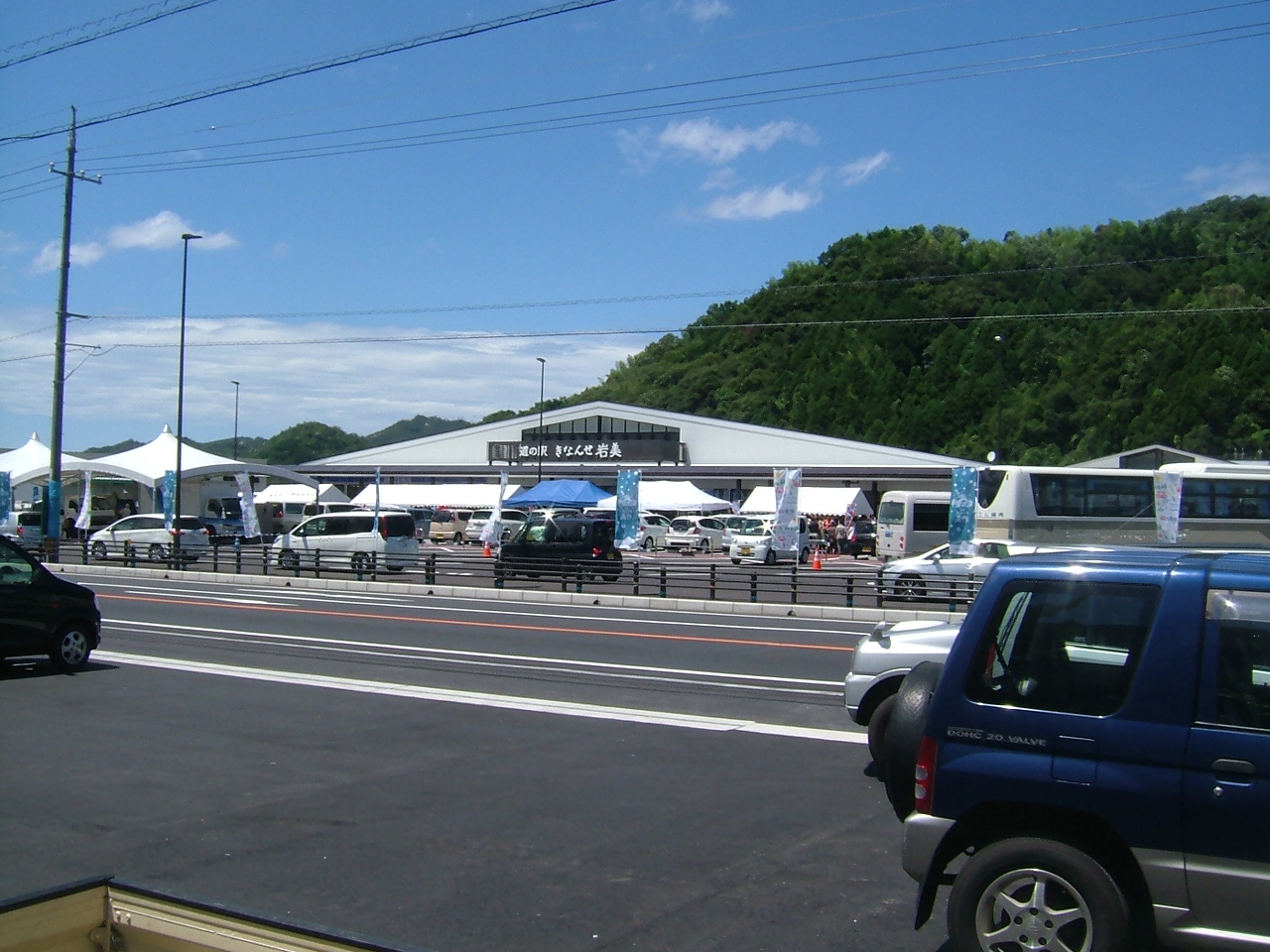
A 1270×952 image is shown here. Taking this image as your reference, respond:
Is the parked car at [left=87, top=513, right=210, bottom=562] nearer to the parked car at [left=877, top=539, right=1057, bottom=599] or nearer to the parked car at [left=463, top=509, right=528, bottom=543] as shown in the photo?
the parked car at [left=463, top=509, right=528, bottom=543]

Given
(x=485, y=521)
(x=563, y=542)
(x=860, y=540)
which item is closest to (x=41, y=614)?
(x=563, y=542)

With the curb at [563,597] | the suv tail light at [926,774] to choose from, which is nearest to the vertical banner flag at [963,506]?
the curb at [563,597]

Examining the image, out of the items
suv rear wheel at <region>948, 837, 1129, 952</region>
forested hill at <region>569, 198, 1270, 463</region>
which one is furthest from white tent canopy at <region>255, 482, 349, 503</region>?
suv rear wheel at <region>948, 837, 1129, 952</region>

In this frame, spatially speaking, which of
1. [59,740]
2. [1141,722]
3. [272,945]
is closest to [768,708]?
[59,740]

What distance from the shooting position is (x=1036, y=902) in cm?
461

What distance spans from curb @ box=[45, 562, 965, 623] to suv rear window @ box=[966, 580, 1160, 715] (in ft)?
45.3

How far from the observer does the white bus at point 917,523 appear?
4022 centimetres

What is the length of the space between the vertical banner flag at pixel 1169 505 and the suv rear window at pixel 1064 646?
2813 centimetres

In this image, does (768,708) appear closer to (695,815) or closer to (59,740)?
(695,815)

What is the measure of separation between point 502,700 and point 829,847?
590 centimetres

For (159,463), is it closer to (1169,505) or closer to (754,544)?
(754,544)

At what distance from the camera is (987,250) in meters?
111

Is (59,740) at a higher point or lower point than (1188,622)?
lower

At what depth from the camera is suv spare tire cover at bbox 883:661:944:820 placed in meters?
5.95
